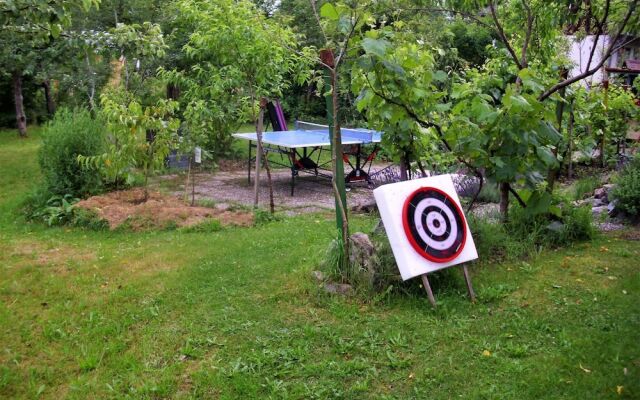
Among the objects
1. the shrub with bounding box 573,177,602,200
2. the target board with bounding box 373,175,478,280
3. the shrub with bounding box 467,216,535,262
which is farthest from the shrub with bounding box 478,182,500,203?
the target board with bounding box 373,175,478,280

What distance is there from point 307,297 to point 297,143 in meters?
4.91

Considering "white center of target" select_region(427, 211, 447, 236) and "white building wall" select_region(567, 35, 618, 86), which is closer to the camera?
"white center of target" select_region(427, 211, 447, 236)

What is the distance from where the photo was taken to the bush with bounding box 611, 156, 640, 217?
5.79m

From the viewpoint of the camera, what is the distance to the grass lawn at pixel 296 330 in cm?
305

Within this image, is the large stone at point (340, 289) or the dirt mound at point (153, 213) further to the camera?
the dirt mound at point (153, 213)

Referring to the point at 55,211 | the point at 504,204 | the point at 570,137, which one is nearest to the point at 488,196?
the point at 570,137

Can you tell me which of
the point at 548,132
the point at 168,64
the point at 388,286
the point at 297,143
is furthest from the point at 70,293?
the point at 168,64

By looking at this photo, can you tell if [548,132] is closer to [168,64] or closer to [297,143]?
[297,143]

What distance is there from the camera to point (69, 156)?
25.9ft

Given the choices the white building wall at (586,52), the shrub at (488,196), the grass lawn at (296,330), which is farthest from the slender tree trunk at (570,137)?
the grass lawn at (296,330)

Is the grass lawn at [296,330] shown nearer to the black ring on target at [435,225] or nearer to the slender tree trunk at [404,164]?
the black ring on target at [435,225]

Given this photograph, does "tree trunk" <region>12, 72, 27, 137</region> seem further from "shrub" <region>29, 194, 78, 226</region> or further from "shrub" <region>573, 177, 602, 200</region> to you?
"shrub" <region>573, 177, 602, 200</region>

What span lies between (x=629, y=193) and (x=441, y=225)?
110 inches

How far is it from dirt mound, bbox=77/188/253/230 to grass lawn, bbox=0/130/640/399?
136 cm
